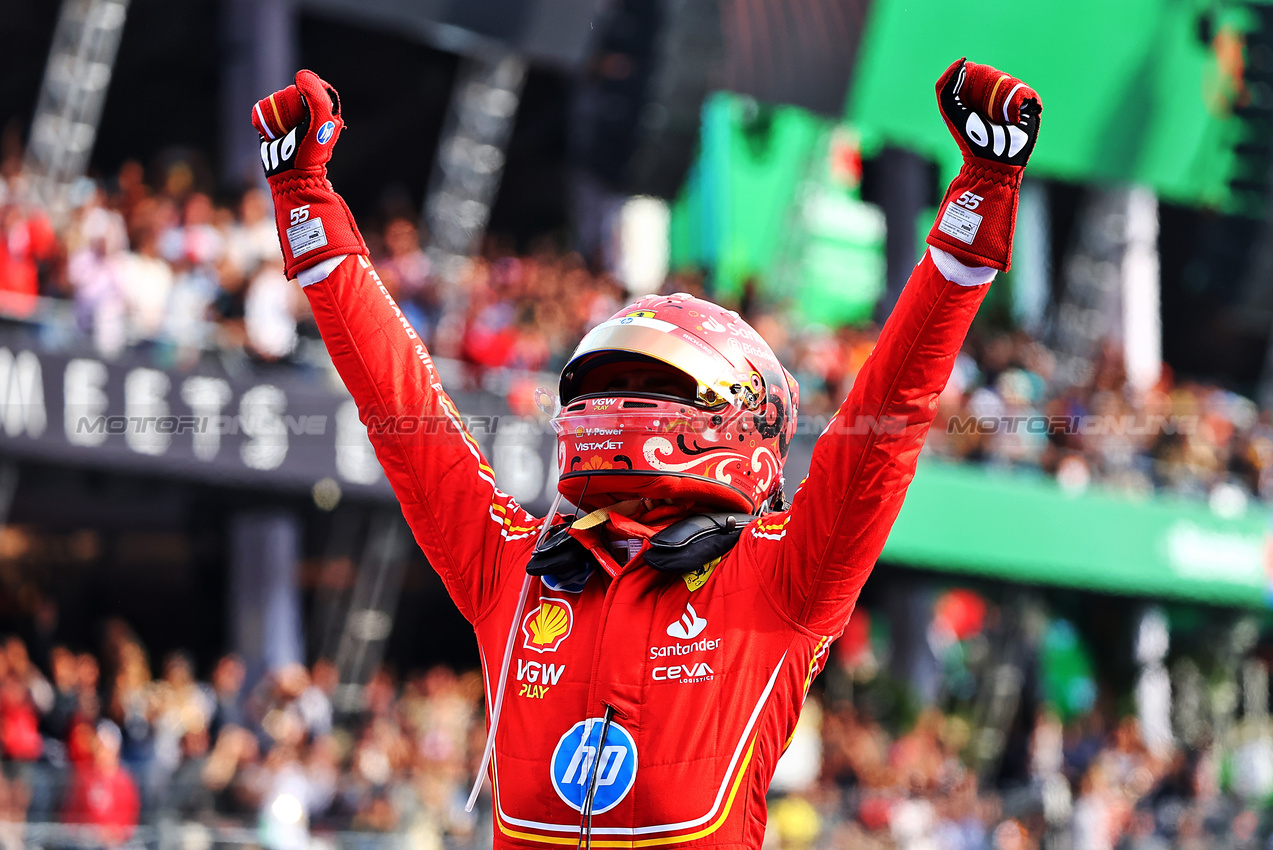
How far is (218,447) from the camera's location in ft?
37.5

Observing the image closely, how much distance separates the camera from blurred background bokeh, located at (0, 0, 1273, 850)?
410 inches

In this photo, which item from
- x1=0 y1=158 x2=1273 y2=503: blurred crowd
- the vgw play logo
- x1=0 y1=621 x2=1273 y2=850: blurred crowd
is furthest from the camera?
x1=0 y1=158 x2=1273 y2=503: blurred crowd

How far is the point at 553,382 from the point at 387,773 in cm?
337

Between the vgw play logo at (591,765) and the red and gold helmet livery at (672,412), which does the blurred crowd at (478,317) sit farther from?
the vgw play logo at (591,765)

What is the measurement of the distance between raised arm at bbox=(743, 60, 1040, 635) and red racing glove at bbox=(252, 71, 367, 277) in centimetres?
103

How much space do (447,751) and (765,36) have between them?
773cm

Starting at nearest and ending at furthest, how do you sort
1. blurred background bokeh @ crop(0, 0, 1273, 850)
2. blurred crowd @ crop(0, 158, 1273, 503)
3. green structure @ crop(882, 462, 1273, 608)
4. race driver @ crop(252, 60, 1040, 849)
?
race driver @ crop(252, 60, 1040, 849) < blurred background bokeh @ crop(0, 0, 1273, 850) < blurred crowd @ crop(0, 158, 1273, 503) < green structure @ crop(882, 462, 1273, 608)

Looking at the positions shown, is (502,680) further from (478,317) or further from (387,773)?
(478,317)

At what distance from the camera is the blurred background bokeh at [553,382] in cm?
1041

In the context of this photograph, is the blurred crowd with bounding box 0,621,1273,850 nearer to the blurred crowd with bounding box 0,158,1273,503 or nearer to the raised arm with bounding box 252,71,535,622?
the blurred crowd with bounding box 0,158,1273,503

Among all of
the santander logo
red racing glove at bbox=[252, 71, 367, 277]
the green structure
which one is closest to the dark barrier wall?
the green structure

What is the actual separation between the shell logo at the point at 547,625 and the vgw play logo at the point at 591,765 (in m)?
0.17

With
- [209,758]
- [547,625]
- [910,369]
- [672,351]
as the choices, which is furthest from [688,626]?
[209,758]

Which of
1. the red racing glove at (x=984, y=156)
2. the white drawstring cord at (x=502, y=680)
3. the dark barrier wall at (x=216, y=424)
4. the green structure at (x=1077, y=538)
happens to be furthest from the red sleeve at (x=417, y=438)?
the green structure at (x=1077, y=538)
